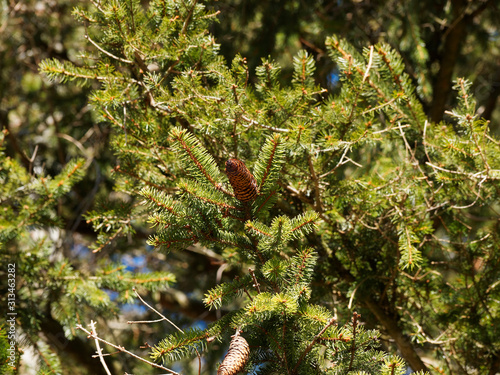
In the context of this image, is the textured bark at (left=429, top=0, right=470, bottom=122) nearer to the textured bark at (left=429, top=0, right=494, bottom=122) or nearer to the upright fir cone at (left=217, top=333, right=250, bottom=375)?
the textured bark at (left=429, top=0, right=494, bottom=122)

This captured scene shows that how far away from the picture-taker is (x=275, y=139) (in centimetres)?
117

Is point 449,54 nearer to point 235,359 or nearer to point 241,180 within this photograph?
point 241,180

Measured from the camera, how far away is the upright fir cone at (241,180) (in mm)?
1120

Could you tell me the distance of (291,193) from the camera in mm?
1646

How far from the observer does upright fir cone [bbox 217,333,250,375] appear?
1.04 metres

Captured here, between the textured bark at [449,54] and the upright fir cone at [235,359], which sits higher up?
the textured bark at [449,54]

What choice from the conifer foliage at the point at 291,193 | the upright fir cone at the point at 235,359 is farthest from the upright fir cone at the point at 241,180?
the upright fir cone at the point at 235,359

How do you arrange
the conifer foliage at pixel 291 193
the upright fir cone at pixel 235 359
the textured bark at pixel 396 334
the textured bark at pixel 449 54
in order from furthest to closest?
the textured bark at pixel 449 54 < the textured bark at pixel 396 334 < the conifer foliage at pixel 291 193 < the upright fir cone at pixel 235 359

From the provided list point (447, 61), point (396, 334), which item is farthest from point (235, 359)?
point (447, 61)

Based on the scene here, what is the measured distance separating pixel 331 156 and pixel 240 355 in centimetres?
73

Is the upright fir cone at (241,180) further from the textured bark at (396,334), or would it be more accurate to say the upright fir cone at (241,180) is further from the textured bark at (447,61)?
the textured bark at (447,61)

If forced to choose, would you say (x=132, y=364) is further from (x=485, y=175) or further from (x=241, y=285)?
(x=485, y=175)

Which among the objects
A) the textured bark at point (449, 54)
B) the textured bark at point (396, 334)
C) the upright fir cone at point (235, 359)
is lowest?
the textured bark at point (396, 334)

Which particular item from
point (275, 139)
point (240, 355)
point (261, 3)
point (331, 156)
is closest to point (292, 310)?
point (240, 355)
